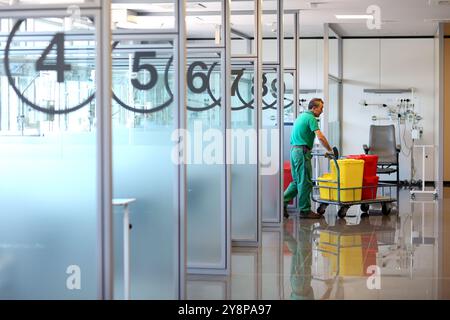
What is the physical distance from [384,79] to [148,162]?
11537 millimetres

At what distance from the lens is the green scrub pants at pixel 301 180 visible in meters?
9.82

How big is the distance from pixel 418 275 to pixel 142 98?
276cm

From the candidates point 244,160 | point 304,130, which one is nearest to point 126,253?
point 244,160

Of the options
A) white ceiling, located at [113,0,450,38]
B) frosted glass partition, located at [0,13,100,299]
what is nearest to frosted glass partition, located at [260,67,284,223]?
white ceiling, located at [113,0,450,38]

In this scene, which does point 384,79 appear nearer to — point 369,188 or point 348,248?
point 369,188

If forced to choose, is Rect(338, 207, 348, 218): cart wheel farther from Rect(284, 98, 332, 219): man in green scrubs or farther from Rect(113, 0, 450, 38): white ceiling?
Rect(113, 0, 450, 38): white ceiling

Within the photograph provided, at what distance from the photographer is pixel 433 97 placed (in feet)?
50.8

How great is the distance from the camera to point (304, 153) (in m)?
9.82

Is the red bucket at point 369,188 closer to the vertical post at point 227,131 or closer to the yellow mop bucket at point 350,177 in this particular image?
the yellow mop bucket at point 350,177

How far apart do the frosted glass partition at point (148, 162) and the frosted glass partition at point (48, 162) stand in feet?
1.95

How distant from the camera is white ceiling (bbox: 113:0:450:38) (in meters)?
11.1

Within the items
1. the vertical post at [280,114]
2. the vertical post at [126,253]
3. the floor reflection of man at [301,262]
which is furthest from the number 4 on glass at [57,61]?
the vertical post at [280,114]

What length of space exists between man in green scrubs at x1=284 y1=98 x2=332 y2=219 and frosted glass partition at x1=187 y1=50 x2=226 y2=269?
3481 mm
